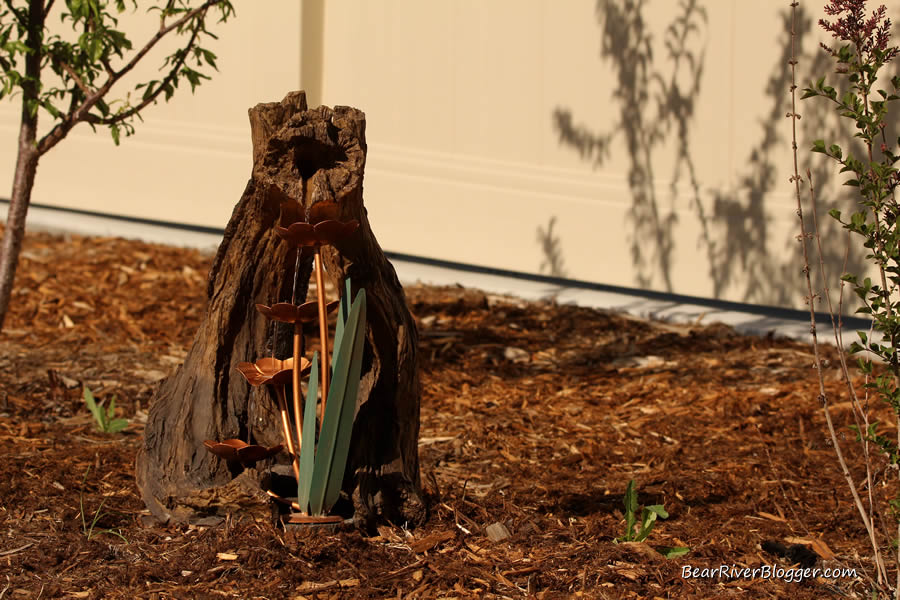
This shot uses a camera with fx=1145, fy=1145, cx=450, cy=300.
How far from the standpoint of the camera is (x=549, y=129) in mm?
6977

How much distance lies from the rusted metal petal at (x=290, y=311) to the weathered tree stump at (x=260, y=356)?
159 mm

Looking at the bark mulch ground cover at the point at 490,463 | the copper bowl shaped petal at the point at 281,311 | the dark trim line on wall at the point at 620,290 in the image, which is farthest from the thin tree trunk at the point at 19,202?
the dark trim line on wall at the point at 620,290

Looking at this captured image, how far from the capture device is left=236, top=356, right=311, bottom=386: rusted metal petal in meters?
Result: 3.23

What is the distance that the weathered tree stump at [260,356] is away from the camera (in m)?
3.28

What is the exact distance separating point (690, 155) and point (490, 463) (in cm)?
307

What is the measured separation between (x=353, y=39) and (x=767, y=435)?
4.19 meters

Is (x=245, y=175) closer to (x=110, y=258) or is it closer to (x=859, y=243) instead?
(x=110, y=258)

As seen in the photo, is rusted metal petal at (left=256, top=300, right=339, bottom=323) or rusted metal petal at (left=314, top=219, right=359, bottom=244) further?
rusted metal petal at (left=256, top=300, right=339, bottom=323)

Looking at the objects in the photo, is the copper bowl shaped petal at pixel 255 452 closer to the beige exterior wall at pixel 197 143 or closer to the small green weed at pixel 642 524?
the small green weed at pixel 642 524

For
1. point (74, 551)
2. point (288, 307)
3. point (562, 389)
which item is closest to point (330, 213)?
point (288, 307)

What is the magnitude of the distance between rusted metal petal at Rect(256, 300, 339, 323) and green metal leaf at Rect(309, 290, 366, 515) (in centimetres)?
30

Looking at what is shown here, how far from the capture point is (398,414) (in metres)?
3.37

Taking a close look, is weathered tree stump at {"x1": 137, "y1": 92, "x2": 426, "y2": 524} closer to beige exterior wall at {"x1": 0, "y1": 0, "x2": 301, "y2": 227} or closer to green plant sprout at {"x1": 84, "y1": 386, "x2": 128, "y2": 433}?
green plant sprout at {"x1": 84, "y1": 386, "x2": 128, "y2": 433}

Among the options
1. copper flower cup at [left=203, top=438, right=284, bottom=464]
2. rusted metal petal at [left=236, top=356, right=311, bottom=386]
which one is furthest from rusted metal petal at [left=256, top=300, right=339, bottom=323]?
copper flower cup at [left=203, top=438, right=284, bottom=464]
